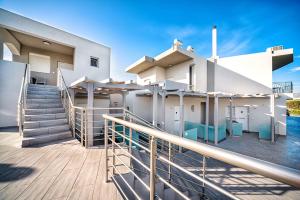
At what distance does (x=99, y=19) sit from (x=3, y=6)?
501 centimetres

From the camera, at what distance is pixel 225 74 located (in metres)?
12.0

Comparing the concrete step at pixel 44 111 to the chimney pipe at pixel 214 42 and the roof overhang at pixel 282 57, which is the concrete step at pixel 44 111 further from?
the roof overhang at pixel 282 57

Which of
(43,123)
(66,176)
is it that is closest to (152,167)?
(66,176)

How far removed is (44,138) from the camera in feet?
14.5

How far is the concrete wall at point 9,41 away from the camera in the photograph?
7.21 meters

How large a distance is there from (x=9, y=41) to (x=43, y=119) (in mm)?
6718

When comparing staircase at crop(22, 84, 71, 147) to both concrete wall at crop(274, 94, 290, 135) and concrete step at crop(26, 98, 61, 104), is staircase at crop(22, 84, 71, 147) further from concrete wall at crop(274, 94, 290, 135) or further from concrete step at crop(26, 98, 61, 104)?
concrete wall at crop(274, 94, 290, 135)

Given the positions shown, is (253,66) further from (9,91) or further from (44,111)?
(9,91)

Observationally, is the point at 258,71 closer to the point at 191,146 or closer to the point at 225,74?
the point at 225,74

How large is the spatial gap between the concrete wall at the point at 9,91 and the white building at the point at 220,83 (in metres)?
7.84

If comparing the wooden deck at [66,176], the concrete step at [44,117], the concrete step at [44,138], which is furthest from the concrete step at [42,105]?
the concrete step at [44,138]

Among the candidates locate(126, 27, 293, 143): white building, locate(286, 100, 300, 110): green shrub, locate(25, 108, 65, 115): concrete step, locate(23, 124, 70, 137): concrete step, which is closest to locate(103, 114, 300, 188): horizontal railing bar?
locate(23, 124, 70, 137): concrete step

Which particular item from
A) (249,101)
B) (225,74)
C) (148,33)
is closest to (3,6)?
(148,33)

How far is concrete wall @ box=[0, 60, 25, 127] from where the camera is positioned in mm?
6936
